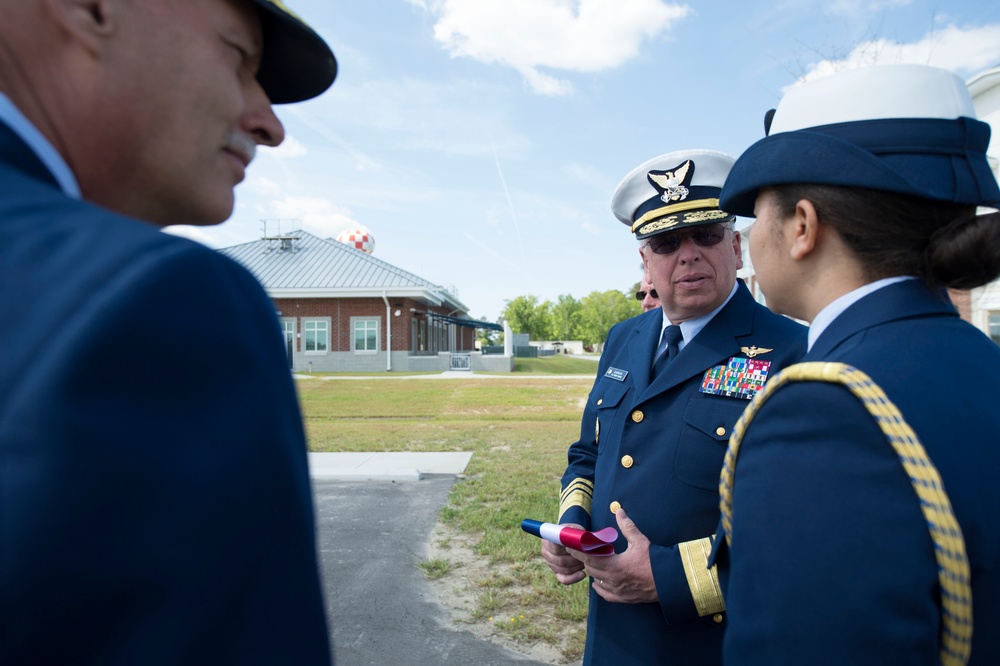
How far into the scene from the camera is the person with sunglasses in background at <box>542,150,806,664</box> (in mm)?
2000

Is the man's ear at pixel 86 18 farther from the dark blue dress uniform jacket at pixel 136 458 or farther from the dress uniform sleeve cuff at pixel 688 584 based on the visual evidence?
the dress uniform sleeve cuff at pixel 688 584

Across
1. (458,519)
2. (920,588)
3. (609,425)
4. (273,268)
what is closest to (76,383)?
(920,588)

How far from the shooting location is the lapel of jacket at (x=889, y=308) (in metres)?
1.17

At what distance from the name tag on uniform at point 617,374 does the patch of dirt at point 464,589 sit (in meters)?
1.80

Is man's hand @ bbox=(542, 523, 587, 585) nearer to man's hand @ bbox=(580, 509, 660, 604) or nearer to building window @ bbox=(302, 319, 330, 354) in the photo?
man's hand @ bbox=(580, 509, 660, 604)

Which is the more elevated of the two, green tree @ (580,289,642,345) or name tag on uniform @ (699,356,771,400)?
green tree @ (580,289,642,345)

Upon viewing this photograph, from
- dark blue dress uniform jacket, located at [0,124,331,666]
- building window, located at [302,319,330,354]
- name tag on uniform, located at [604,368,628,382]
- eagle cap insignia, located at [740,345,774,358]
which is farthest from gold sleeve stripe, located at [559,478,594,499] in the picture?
building window, located at [302,319,330,354]

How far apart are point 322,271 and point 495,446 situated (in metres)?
23.9

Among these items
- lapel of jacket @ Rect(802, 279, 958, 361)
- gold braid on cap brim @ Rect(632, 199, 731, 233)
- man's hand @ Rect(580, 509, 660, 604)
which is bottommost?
man's hand @ Rect(580, 509, 660, 604)

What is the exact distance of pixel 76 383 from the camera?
48 centimetres

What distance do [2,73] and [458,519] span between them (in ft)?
19.0

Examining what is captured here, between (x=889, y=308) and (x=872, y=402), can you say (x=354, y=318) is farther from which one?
(x=872, y=402)

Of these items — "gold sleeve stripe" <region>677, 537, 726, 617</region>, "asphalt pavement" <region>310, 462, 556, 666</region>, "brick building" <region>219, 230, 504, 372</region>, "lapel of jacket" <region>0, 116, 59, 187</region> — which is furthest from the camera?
"brick building" <region>219, 230, 504, 372</region>

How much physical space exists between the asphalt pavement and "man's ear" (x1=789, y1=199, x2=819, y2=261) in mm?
3019
